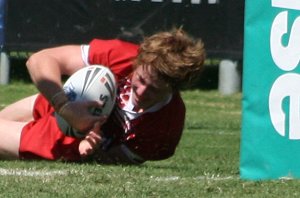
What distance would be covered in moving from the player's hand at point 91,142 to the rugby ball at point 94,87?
8cm

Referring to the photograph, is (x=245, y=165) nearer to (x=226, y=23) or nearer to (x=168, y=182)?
(x=168, y=182)

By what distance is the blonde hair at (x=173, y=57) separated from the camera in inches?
241

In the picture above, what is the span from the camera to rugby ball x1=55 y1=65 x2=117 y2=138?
6.31 m

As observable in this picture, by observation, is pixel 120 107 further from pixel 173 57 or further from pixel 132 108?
pixel 173 57

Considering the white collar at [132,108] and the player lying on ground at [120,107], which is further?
the white collar at [132,108]

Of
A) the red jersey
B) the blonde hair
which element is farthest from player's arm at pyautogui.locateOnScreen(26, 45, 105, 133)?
the blonde hair

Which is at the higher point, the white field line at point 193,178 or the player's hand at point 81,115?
the player's hand at point 81,115

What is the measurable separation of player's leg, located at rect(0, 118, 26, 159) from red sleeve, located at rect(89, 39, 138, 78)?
23.8 inches

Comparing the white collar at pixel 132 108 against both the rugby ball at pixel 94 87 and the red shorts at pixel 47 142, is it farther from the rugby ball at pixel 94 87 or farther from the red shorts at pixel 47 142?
the red shorts at pixel 47 142

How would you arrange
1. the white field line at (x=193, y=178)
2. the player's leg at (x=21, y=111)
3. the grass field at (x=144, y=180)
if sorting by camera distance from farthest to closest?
the player's leg at (x=21, y=111)
the white field line at (x=193, y=178)
the grass field at (x=144, y=180)

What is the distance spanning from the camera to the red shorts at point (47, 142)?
6.62 meters

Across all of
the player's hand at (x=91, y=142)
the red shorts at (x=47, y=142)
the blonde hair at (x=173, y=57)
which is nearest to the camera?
the blonde hair at (x=173, y=57)

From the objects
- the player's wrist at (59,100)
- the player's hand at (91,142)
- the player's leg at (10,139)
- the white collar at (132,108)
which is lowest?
the player's leg at (10,139)

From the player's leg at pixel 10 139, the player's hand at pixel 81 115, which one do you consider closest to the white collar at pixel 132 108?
the player's hand at pixel 81 115
